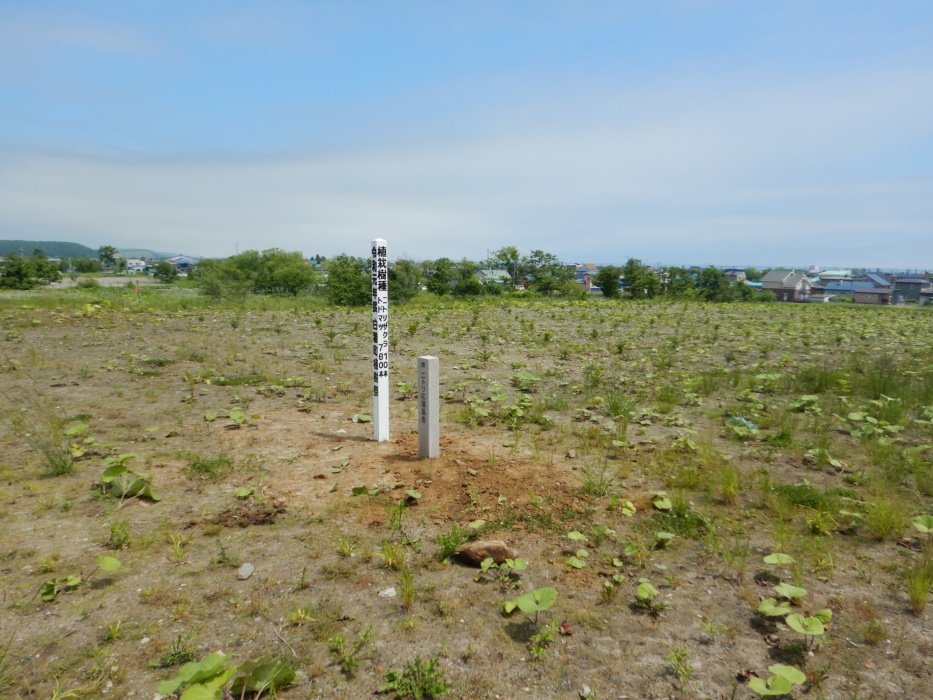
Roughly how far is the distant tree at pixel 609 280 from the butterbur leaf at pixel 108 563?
41521 mm

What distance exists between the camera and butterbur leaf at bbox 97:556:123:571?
2994 mm

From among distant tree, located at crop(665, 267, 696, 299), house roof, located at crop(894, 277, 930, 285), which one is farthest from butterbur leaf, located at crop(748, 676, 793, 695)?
house roof, located at crop(894, 277, 930, 285)

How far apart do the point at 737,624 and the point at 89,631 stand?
3.47 metres

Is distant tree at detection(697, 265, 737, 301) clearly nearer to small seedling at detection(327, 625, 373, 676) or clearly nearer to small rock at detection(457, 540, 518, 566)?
small rock at detection(457, 540, 518, 566)

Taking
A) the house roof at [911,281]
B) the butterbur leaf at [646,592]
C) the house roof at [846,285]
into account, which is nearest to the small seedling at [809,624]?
the butterbur leaf at [646,592]

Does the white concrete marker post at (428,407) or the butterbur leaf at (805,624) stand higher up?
the white concrete marker post at (428,407)

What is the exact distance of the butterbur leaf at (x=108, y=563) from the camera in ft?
9.82

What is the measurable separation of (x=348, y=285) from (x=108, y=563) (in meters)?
25.7

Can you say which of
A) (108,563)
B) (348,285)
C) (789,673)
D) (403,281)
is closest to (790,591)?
(789,673)

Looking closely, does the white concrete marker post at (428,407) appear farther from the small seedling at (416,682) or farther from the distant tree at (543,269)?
the distant tree at (543,269)

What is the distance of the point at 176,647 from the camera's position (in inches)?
98.0

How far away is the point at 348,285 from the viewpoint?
27.9 metres

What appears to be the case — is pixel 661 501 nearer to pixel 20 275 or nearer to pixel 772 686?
pixel 772 686

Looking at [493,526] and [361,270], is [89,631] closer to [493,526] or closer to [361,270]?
[493,526]
